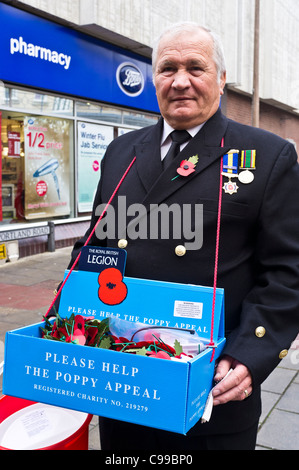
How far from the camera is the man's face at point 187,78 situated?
5.29 feet

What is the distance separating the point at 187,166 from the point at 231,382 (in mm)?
710

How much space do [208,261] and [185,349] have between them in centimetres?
33

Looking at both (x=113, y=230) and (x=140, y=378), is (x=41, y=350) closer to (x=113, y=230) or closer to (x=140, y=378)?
(x=140, y=378)

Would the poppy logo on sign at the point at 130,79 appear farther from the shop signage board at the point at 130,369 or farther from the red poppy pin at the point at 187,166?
the shop signage board at the point at 130,369

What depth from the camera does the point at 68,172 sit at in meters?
10.8

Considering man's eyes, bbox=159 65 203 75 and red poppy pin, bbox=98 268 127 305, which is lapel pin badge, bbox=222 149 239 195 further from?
red poppy pin, bbox=98 268 127 305

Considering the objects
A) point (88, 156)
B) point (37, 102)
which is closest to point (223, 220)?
point (37, 102)

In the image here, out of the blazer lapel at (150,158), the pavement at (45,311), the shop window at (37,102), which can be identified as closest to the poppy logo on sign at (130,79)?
the shop window at (37,102)

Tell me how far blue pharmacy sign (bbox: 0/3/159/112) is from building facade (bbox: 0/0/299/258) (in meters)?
0.02

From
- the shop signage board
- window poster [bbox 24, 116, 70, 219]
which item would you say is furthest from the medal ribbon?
window poster [bbox 24, 116, 70, 219]

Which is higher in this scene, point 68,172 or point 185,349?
point 68,172

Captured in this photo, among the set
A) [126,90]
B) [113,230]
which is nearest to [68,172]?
[126,90]

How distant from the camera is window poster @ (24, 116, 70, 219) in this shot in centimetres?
961

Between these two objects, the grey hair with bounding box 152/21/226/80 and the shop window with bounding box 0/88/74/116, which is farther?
the shop window with bounding box 0/88/74/116
